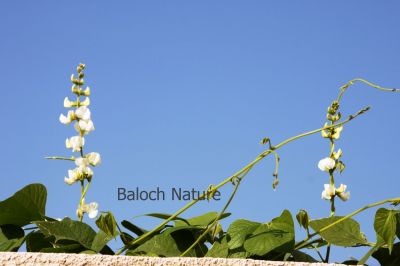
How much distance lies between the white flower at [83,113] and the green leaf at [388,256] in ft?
2.00

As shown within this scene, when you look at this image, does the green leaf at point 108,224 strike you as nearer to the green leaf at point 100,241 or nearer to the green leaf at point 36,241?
the green leaf at point 100,241

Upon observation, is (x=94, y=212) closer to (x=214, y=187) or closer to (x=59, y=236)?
(x=59, y=236)

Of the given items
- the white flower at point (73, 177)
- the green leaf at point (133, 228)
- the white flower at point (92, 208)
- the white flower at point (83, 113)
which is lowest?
the green leaf at point (133, 228)

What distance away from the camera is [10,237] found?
1076 millimetres

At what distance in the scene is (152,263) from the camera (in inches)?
33.9

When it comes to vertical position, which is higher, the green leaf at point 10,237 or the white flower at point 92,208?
the white flower at point 92,208

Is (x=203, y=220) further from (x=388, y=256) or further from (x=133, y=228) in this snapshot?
(x=388, y=256)

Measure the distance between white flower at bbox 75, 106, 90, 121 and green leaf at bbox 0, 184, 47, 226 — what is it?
0.17m

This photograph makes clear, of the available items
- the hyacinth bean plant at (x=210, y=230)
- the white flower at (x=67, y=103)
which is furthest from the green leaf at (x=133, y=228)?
the white flower at (x=67, y=103)

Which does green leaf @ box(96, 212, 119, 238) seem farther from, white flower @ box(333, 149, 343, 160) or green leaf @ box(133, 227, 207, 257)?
white flower @ box(333, 149, 343, 160)

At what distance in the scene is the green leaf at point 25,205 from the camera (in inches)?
40.7

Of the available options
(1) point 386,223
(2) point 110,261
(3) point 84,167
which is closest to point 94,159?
(3) point 84,167

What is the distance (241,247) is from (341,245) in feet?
0.57

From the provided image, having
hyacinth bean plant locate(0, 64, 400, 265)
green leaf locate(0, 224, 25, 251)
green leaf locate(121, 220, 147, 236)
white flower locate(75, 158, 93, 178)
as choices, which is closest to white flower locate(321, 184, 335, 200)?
hyacinth bean plant locate(0, 64, 400, 265)
